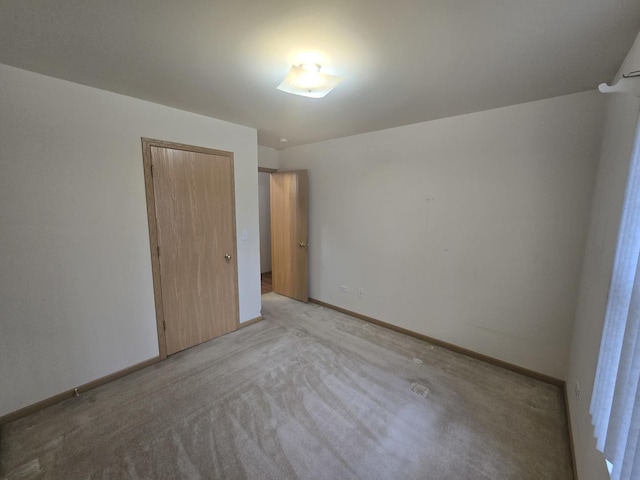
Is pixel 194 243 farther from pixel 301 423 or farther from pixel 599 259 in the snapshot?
pixel 599 259

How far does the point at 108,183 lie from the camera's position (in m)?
2.22

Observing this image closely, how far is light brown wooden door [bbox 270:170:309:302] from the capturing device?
401 centimetres

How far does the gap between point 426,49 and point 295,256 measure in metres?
3.14

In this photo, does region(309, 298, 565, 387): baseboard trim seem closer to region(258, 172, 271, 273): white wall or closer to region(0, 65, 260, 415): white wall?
region(0, 65, 260, 415): white wall

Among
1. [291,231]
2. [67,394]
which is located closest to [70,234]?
[67,394]

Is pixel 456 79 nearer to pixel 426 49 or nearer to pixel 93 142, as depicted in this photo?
pixel 426 49

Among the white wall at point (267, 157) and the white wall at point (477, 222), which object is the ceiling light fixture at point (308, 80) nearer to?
the white wall at point (477, 222)

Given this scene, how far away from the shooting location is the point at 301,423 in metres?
1.87

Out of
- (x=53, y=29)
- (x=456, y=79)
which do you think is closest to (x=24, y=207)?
(x=53, y=29)

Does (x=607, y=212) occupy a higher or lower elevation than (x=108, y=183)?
lower

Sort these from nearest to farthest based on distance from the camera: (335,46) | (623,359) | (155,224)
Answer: (623,359), (335,46), (155,224)

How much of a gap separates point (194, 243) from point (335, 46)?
7.33 ft

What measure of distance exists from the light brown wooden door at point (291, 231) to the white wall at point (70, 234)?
1714 mm

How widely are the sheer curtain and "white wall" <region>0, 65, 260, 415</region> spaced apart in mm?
3109
